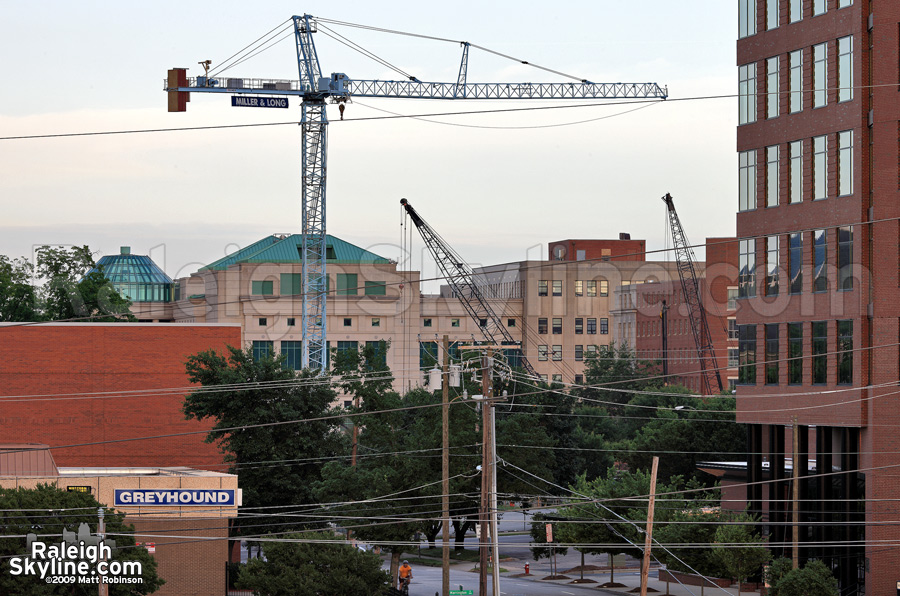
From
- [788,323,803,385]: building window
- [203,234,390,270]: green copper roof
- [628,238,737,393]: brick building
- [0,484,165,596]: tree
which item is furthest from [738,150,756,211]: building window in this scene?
[203,234,390,270]: green copper roof

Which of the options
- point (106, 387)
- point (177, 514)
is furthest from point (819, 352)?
point (106, 387)

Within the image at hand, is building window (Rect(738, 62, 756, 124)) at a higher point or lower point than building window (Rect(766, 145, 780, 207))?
higher

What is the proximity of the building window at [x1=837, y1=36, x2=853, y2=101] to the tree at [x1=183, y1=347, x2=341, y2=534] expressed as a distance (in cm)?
2769

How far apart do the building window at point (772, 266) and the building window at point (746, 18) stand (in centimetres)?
985

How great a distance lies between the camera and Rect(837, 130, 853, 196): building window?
168 feet

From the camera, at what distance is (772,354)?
55.8 meters

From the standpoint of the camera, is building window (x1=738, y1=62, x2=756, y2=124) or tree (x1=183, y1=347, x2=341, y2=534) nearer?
building window (x1=738, y1=62, x2=756, y2=124)

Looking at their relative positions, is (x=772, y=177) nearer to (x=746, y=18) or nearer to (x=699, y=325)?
(x=746, y=18)

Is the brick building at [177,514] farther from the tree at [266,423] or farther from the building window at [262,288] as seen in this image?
the building window at [262,288]

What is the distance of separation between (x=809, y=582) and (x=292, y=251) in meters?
114

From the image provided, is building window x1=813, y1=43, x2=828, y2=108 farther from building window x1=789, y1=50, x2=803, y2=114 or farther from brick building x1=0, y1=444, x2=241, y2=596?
brick building x1=0, y1=444, x2=241, y2=596

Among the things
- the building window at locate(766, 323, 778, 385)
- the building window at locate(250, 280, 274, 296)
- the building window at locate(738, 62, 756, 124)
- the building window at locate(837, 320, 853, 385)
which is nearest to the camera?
the building window at locate(837, 320, 853, 385)
